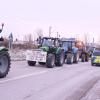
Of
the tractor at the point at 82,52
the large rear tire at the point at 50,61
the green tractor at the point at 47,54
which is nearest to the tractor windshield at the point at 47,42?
the green tractor at the point at 47,54

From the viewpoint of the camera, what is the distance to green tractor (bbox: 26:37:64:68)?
2616 centimetres

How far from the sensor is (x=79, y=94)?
13.5 meters

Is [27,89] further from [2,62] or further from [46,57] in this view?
[46,57]

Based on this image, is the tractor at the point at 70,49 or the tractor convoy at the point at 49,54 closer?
the tractor convoy at the point at 49,54

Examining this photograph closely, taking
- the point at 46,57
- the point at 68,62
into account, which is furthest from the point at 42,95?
the point at 68,62

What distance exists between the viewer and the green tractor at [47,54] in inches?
1030

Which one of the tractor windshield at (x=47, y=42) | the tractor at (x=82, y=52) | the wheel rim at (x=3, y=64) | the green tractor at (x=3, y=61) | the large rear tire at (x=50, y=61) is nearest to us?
the green tractor at (x=3, y=61)

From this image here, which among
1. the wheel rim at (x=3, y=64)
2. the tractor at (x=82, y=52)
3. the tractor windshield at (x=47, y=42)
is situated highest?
the tractor windshield at (x=47, y=42)

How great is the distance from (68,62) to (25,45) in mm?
25214

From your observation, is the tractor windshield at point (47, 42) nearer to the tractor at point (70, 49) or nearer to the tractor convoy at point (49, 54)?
the tractor convoy at point (49, 54)

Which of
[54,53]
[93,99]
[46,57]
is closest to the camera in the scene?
[93,99]

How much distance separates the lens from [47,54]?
26.9 meters

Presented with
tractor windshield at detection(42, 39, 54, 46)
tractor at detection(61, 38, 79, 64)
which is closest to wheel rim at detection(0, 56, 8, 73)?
tractor windshield at detection(42, 39, 54, 46)

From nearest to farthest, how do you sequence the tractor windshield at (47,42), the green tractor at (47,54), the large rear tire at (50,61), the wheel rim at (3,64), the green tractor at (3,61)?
the green tractor at (3,61) → the wheel rim at (3,64) → the large rear tire at (50,61) → the green tractor at (47,54) → the tractor windshield at (47,42)
